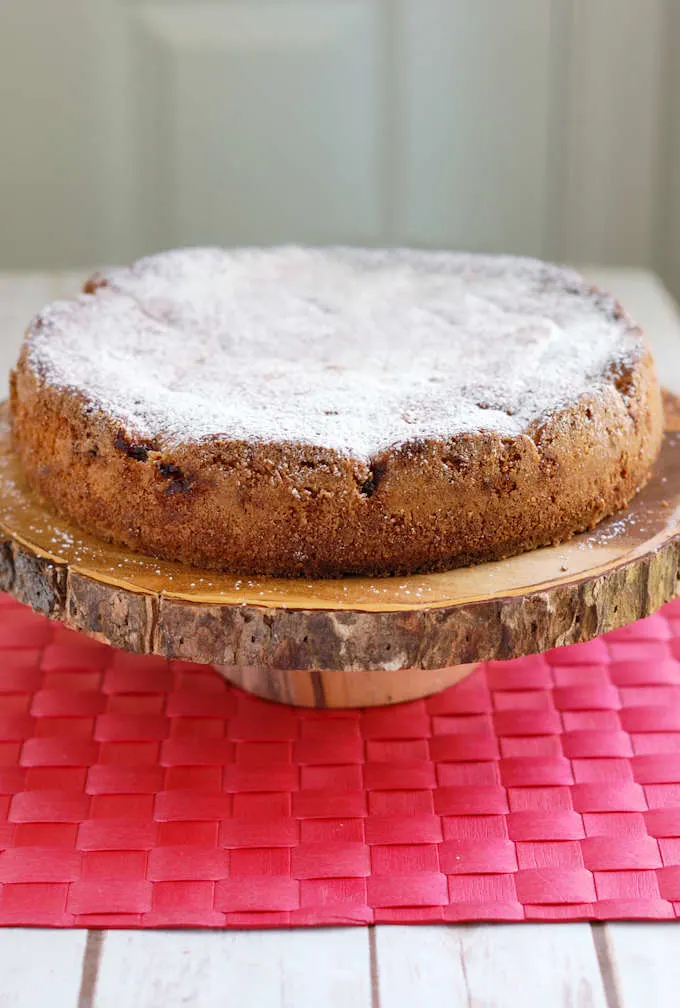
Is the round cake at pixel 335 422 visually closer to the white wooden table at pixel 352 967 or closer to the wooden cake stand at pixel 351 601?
the wooden cake stand at pixel 351 601

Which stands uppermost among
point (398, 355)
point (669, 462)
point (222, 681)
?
point (398, 355)

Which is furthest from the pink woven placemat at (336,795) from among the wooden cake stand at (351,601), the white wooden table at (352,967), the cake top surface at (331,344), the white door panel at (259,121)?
the white door panel at (259,121)

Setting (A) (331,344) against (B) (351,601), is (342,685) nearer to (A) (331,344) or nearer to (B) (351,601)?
(B) (351,601)

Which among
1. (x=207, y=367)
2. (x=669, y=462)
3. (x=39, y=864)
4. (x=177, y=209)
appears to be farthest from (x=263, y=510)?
(x=177, y=209)

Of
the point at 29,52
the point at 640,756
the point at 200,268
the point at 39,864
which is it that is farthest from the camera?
the point at 29,52

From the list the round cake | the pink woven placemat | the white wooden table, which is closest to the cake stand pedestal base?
the pink woven placemat

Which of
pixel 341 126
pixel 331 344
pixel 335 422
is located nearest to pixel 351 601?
pixel 335 422

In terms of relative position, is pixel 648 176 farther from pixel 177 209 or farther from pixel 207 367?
pixel 207 367
